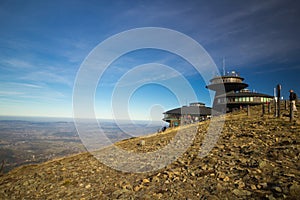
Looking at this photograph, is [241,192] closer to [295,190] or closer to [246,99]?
[295,190]

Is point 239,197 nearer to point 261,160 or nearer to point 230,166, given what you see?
point 230,166

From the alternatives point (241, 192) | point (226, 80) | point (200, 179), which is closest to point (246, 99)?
point (226, 80)

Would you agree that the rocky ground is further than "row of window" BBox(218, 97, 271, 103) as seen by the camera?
No

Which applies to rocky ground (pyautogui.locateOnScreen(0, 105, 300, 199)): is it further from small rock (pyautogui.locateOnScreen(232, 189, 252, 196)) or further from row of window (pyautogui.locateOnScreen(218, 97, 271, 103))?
row of window (pyautogui.locateOnScreen(218, 97, 271, 103))

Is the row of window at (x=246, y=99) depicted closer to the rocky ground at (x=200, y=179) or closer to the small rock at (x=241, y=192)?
the rocky ground at (x=200, y=179)

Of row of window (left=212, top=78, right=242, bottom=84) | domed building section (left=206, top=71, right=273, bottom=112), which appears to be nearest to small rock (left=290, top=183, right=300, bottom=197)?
domed building section (left=206, top=71, right=273, bottom=112)

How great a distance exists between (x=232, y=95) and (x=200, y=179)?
170 ft

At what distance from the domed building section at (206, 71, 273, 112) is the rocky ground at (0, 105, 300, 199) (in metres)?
44.2

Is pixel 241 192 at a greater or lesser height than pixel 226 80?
lesser

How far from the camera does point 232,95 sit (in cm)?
5375

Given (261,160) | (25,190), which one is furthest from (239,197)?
(25,190)

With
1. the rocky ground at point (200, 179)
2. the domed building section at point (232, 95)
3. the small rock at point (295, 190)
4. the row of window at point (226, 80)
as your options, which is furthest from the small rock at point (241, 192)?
the row of window at point (226, 80)

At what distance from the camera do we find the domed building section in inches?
2037

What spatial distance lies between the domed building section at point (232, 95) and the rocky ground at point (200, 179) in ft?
145
